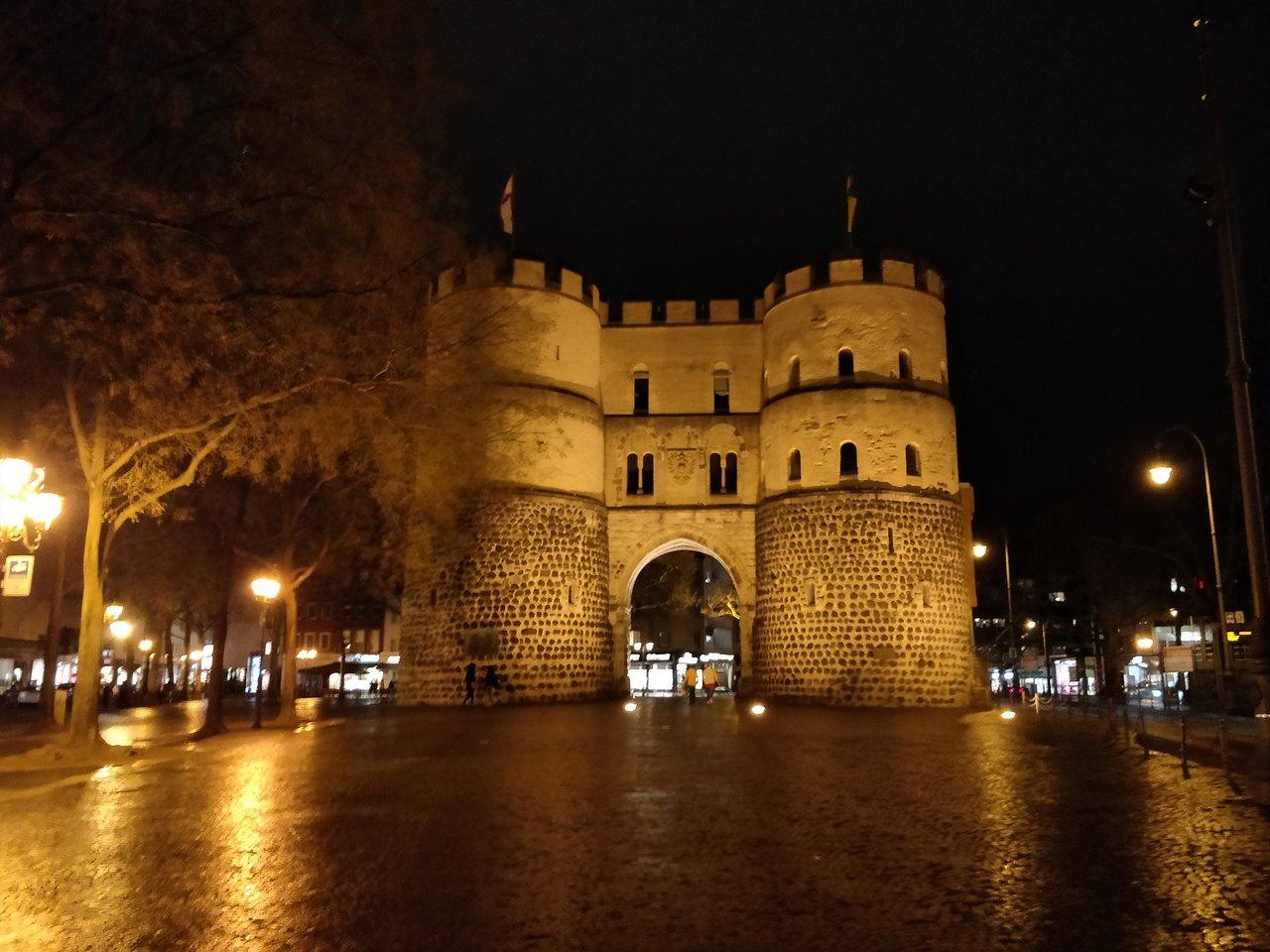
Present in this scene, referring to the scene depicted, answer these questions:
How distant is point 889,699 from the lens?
29.2 meters

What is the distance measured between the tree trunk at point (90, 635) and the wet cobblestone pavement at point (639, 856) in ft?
9.00

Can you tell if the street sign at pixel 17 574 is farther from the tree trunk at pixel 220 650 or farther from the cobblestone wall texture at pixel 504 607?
the cobblestone wall texture at pixel 504 607

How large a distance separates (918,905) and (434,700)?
2568 cm

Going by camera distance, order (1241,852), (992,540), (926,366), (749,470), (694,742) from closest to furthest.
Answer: (1241,852), (694,742), (926,366), (749,470), (992,540)

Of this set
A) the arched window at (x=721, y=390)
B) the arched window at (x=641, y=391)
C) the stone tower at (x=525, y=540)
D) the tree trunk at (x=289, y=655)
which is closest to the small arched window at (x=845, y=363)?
the arched window at (x=721, y=390)

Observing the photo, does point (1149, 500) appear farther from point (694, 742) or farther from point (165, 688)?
point (165, 688)

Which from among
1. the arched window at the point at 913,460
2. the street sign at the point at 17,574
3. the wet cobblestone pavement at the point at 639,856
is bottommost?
the wet cobblestone pavement at the point at 639,856

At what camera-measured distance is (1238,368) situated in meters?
10.7

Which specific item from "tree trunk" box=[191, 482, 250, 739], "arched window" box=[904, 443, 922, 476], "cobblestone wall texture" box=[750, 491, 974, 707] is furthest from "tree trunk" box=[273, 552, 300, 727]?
"arched window" box=[904, 443, 922, 476]

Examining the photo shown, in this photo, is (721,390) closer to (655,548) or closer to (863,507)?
(655,548)

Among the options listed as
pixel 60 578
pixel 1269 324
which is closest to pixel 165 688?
pixel 60 578

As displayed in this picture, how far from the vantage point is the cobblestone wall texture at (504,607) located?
98.4 ft

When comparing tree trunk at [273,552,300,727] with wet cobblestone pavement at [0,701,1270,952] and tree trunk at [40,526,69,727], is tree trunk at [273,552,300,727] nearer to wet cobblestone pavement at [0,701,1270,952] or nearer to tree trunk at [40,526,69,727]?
tree trunk at [40,526,69,727]

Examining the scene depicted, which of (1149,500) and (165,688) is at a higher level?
(1149,500)
